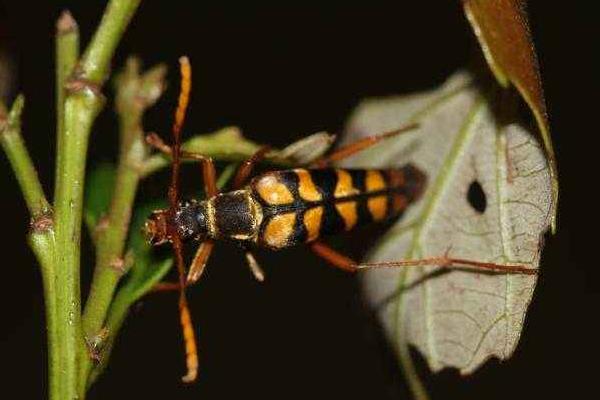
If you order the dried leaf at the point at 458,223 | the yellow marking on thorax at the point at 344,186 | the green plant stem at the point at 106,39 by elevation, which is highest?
the green plant stem at the point at 106,39

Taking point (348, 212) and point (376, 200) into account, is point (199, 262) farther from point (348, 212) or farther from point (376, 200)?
point (376, 200)

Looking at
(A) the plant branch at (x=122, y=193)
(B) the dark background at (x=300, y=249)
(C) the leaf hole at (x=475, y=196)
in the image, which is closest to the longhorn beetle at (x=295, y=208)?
(C) the leaf hole at (x=475, y=196)

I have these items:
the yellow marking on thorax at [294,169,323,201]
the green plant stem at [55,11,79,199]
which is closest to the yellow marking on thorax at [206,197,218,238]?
the yellow marking on thorax at [294,169,323,201]

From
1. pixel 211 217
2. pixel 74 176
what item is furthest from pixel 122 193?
pixel 211 217

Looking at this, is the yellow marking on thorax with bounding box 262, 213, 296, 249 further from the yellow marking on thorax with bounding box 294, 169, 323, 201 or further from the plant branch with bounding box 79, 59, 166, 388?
the plant branch with bounding box 79, 59, 166, 388

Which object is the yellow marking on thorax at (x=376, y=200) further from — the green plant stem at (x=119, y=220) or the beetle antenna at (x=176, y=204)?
the green plant stem at (x=119, y=220)

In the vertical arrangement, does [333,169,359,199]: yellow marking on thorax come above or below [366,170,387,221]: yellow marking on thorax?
above

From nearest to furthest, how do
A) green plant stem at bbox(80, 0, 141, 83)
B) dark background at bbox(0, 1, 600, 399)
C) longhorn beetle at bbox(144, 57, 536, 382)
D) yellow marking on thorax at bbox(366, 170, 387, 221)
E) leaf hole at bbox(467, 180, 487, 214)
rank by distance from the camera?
1. green plant stem at bbox(80, 0, 141, 83)
2. leaf hole at bbox(467, 180, 487, 214)
3. longhorn beetle at bbox(144, 57, 536, 382)
4. yellow marking on thorax at bbox(366, 170, 387, 221)
5. dark background at bbox(0, 1, 600, 399)

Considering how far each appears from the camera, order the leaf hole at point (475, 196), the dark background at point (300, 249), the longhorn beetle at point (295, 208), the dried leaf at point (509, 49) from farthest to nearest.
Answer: the dark background at point (300, 249), the longhorn beetle at point (295, 208), the leaf hole at point (475, 196), the dried leaf at point (509, 49)
